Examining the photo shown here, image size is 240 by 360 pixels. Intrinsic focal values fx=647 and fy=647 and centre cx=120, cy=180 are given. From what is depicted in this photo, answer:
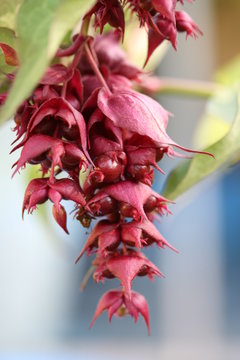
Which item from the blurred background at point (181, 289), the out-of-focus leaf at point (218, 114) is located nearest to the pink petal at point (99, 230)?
the out-of-focus leaf at point (218, 114)

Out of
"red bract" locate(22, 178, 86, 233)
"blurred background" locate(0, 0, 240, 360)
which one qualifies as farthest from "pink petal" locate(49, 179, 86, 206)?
"blurred background" locate(0, 0, 240, 360)

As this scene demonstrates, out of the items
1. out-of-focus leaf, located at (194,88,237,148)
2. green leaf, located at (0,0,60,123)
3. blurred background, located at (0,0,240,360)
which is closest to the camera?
green leaf, located at (0,0,60,123)

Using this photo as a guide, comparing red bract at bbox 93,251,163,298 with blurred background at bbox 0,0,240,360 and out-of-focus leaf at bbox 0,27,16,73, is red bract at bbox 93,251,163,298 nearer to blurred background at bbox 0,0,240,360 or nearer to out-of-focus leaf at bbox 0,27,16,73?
out-of-focus leaf at bbox 0,27,16,73

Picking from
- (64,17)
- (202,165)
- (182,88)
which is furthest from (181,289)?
(64,17)

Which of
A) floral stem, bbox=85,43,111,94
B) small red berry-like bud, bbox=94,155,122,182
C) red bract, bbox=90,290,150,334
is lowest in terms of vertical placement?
red bract, bbox=90,290,150,334

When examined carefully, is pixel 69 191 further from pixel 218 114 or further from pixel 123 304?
pixel 218 114

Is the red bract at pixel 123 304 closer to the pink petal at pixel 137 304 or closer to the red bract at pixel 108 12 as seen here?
the pink petal at pixel 137 304

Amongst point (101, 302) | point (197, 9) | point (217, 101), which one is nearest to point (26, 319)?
point (197, 9)
